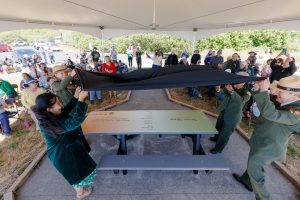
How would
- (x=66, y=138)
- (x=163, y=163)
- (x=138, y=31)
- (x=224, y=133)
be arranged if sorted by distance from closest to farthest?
(x=66, y=138), (x=163, y=163), (x=224, y=133), (x=138, y=31)

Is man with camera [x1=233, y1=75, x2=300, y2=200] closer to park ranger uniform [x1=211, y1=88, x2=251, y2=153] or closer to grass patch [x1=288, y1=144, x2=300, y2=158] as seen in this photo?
park ranger uniform [x1=211, y1=88, x2=251, y2=153]

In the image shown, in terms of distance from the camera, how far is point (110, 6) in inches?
181

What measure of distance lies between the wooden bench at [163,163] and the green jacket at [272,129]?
608 millimetres

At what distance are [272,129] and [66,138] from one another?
7.81ft

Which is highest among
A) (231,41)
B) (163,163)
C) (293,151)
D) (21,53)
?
(231,41)

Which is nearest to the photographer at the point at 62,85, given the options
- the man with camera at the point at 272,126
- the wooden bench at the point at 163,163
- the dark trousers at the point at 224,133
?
the wooden bench at the point at 163,163

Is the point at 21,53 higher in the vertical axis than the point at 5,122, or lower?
higher

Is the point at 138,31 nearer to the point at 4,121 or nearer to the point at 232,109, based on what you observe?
the point at 4,121

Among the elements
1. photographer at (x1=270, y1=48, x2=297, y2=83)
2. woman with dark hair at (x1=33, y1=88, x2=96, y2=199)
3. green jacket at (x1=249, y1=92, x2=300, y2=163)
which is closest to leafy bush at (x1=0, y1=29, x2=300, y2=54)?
photographer at (x1=270, y1=48, x2=297, y2=83)

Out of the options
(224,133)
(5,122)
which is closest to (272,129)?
(224,133)

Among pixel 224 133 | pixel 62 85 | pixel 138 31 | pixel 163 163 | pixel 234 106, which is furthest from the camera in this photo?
pixel 138 31

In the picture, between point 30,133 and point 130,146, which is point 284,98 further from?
point 30,133

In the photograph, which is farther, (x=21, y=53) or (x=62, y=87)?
(x=21, y=53)

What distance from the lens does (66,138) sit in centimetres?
227
